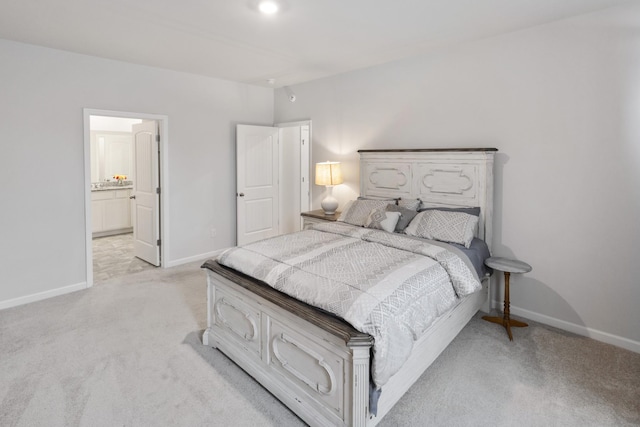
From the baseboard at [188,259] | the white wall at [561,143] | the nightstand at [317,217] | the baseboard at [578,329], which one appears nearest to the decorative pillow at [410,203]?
the white wall at [561,143]

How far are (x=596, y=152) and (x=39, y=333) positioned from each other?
4621mm

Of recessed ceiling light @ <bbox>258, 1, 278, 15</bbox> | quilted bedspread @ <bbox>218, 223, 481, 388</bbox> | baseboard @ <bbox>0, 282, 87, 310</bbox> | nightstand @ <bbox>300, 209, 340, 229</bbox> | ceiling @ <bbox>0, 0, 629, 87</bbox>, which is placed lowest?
baseboard @ <bbox>0, 282, 87, 310</bbox>

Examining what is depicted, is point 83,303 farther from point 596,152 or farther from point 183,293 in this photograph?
point 596,152

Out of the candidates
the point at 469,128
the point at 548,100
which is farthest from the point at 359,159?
the point at 548,100

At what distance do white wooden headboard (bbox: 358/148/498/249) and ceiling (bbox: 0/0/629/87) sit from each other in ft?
3.39

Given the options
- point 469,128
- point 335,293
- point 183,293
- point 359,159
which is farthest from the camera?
point 359,159

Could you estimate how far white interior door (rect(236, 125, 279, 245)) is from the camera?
16.5 ft

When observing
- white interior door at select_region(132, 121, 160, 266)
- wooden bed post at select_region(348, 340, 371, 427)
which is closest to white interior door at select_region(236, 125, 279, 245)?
white interior door at select_region(132, 121, 160, 266)

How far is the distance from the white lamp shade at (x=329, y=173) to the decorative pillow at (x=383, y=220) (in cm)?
105

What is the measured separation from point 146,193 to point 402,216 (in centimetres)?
341

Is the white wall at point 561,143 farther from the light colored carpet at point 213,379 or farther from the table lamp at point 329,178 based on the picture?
the table lamp at point 329,178

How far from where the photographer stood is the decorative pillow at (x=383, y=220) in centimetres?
325

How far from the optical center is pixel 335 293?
1.87 meters

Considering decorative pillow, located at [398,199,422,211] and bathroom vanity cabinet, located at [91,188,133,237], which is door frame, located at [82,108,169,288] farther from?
decorative pillow, located at [398,199,422,211]
